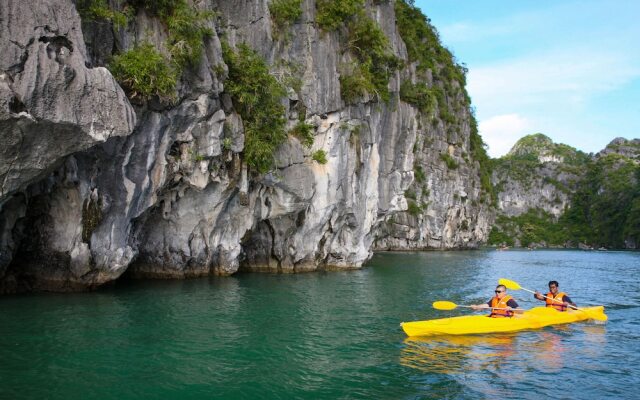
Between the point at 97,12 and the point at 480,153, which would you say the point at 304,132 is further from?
the point at 480,153

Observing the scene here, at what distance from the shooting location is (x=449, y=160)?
5572cm

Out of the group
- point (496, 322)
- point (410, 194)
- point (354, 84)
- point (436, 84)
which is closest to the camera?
point (496, 322)

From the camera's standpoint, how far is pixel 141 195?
51.2 feet

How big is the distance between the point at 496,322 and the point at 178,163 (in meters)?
11.6

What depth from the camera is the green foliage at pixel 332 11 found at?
23531 mm

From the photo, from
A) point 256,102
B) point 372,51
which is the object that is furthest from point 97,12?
point 372,51

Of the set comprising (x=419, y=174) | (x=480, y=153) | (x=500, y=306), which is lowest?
(x=500, y=306)

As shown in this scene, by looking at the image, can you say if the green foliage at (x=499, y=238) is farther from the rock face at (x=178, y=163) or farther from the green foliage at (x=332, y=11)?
the green foliage at (x=332, y=11)

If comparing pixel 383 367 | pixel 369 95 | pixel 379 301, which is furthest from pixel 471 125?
pixel 383 367

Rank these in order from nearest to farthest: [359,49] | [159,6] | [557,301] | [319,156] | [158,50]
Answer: [557,301]
[158,50]
[159,6]
[319,156]
[359,49]

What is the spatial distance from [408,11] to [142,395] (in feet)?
133

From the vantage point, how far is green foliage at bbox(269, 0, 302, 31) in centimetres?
2138

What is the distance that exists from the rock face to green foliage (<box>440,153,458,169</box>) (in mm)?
22580

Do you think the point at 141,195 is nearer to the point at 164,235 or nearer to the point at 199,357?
the point at 164,235
